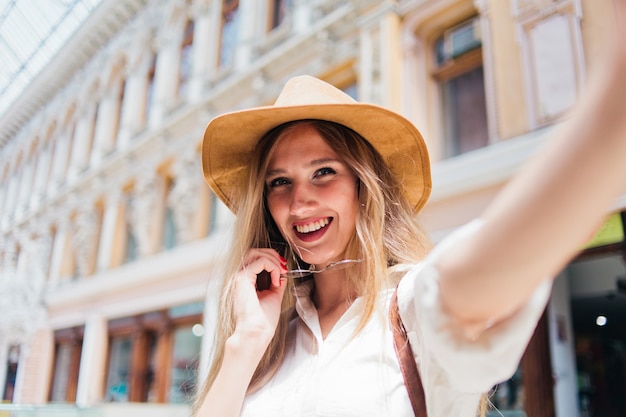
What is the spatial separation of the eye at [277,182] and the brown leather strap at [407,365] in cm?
45

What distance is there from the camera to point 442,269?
53 centimetres

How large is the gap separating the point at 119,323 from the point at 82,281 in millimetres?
1470

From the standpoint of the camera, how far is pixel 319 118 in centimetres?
114

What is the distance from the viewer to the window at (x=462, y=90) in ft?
14.9

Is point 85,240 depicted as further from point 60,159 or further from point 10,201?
point 10,201

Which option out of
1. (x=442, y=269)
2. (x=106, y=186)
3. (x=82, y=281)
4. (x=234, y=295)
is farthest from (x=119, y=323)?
(x=442, y=269)

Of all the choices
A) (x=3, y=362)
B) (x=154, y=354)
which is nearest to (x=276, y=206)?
(x=3, y=362)

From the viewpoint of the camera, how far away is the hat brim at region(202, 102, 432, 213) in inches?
44.4

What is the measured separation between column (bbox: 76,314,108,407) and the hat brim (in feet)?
23.5

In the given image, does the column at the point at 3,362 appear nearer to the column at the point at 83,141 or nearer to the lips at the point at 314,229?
the lips at the point at 314,229

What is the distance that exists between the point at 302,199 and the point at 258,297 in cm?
25

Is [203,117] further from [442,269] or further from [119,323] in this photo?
[442,269]

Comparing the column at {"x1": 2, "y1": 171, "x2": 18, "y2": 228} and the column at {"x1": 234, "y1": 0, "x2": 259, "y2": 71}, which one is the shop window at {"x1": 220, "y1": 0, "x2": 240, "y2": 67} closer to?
the column at {"x1": 234, "y1": 0, "x2": 259, "y2": 71}

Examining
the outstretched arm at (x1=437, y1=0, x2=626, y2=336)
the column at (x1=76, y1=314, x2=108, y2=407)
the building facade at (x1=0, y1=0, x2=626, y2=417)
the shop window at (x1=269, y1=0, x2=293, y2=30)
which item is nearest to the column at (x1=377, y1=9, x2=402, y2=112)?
the building facade at (x1=0, y1=0, x2=626, y2=417)
